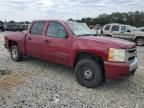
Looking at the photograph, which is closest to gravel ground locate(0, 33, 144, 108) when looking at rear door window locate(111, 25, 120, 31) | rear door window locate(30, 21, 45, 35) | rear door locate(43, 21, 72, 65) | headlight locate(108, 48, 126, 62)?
rear door locate(43, 21, 72, 65)

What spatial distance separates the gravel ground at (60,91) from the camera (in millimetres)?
5035

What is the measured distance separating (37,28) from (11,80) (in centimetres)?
223

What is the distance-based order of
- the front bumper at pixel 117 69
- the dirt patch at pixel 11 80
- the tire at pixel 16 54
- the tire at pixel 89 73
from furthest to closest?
the tire at pixel 16 54, the dirt patch at pixel 11 80, the tire at pixel 89 73, the front bumper at pixel 117 69

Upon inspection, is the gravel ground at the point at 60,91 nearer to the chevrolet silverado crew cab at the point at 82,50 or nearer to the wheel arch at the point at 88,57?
the chevrolet silverado crew cab at the point at 82,50

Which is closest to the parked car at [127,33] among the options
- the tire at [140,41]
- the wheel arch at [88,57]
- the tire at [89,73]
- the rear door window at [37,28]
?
the tire at [140,41]

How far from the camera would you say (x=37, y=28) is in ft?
26.1

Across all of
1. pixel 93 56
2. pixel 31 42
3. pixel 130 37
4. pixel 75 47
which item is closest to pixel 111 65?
pixel 93 56

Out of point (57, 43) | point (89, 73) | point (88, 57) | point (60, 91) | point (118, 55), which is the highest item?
point (57, 43)

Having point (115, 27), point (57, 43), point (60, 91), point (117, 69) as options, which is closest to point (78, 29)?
point (57, 43)

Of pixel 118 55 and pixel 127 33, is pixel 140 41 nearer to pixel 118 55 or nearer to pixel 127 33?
pixel 127 33

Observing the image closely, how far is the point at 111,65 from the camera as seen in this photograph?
222 inches

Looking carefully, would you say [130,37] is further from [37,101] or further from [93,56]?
[37,101]

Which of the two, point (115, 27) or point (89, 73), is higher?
point (115, 27)

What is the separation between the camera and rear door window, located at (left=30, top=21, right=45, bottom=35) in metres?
7.74
